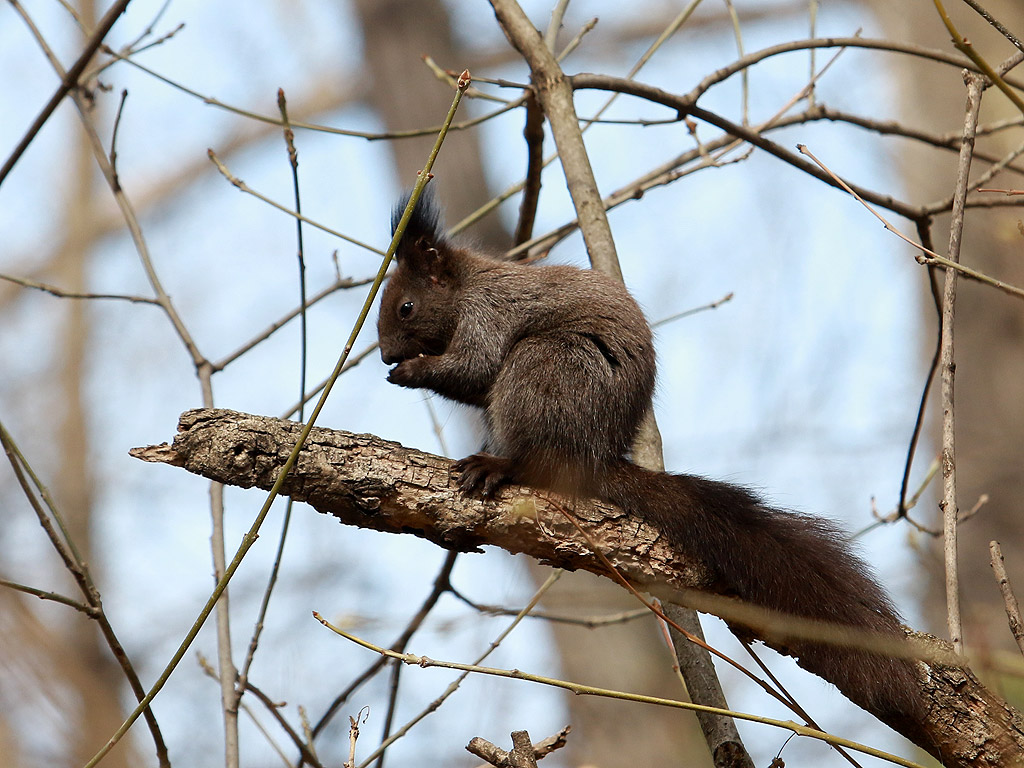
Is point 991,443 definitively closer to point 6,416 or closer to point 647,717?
point 647,717

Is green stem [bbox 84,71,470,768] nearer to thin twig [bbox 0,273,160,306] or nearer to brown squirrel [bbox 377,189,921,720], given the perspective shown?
brown squirrel [bbox 377,189,921,720]

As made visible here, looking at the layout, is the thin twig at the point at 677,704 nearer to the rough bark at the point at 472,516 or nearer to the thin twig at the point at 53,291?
the rough bark at the point at 472,516

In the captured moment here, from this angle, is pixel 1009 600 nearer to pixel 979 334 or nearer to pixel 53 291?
pixel 53 291

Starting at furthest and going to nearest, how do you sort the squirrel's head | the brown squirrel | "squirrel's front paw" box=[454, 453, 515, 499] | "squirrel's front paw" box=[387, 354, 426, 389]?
1. the squirrel's head
2. "squirrel's front paw" box=[387, 354, 426, 389]
3. "squirrel's front paw" box=[454, 453, 515, 499]
4. the brown squirrel

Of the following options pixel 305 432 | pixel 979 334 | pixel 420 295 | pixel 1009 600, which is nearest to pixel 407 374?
pixel 420 295

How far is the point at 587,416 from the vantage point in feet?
8.66

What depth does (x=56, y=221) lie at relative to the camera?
10.0m

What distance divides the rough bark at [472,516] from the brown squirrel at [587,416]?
61 millimetres

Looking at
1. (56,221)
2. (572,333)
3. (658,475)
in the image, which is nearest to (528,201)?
(572,333)

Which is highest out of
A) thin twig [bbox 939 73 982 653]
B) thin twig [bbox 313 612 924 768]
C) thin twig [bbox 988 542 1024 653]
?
thin twig [bbox 939 73 982 653]

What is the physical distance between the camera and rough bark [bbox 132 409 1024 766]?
6.41ft

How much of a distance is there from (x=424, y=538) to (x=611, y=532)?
17.8 inches

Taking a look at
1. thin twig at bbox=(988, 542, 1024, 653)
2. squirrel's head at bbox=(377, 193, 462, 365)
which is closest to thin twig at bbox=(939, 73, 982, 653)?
thin twig at bbox=(988, 542, 1024, 653)

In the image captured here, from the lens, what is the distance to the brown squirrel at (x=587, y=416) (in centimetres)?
209
